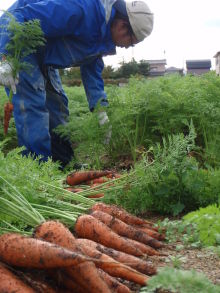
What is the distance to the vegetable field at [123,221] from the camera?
5.99 ft

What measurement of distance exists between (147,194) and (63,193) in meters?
0.62

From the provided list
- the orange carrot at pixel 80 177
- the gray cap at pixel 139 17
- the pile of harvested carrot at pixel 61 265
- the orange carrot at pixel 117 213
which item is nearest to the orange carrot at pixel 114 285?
the pile of harvested carrot at pixel 61 265

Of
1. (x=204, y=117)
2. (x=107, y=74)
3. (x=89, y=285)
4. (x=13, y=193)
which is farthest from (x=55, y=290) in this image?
(x=107, y=74)

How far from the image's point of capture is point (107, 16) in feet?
16.0

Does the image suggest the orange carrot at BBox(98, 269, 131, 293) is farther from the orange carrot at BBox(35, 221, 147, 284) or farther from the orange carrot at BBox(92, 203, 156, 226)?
the orange carrot at BBox(92, 203, 156, 226)

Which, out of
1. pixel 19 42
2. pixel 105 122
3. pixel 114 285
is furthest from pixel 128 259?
pixel 19 42

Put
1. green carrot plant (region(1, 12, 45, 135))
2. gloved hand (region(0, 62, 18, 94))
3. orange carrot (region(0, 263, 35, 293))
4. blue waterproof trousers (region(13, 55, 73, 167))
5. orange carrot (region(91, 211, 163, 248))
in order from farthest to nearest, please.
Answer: blue waterproof trousers (region(13, 55, 73, 167))
gloved hand (region(0, 62, 18, 94))
green carrot plant (region(1, 12, 45, 135))
orange carrot (region(91, 211, 163, 248))
orange carrot (region(0, 263, 35, 293))

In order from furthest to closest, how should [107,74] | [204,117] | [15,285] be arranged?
[107,74]
[204,117]
[15,285]

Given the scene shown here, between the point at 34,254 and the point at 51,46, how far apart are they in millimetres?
3498

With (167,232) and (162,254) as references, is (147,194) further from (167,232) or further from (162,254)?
(162,254)

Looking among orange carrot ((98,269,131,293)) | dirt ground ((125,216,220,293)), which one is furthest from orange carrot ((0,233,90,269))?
dirt ground ((125,216,220,293))

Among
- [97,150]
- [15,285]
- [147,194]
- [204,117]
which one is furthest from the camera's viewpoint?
[97,150]

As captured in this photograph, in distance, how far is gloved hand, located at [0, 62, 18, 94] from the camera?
15.0ft

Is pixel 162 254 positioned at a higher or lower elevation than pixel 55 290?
lower
